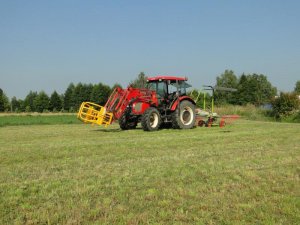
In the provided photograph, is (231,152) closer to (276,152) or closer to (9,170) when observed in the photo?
(276,152)

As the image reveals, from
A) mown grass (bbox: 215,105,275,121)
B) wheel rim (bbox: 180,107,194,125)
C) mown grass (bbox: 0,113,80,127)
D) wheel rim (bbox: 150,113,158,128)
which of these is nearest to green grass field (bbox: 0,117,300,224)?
wheel rim (bbox: 150,113,158,128)

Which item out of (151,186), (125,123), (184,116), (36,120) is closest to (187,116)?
(184,116)

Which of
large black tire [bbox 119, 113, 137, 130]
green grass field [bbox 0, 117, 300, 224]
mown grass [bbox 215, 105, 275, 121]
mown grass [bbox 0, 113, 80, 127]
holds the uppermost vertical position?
mown grass [bbox 215, 105, 275, 121]

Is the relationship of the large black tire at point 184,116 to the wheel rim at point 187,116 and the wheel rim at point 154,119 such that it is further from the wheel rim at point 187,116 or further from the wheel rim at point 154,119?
the wheel rim at point 154,119

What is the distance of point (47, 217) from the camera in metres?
3.77

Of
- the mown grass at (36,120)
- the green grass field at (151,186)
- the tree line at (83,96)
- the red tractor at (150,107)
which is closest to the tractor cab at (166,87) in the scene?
the red tractor at (150,107)

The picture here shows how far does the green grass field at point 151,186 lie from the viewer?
12.6 feet

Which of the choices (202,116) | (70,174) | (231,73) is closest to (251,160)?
(70,174)

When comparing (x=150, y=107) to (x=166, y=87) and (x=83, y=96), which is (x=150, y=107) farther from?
(x=83, y=96)

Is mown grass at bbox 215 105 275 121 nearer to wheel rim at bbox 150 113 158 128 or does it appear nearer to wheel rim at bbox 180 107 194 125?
wheel rim at bbox 180 107 194 125

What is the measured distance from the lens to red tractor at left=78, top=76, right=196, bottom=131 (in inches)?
547

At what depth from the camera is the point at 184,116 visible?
15.6 meters

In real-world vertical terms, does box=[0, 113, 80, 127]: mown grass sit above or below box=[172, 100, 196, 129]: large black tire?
below

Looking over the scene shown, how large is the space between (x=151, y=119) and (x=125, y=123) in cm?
131
